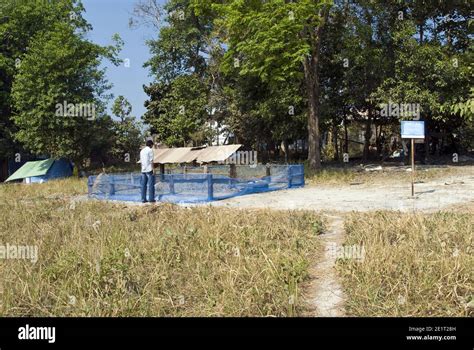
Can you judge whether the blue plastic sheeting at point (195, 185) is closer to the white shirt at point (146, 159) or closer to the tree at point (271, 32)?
the white shirt at point (146, 159)

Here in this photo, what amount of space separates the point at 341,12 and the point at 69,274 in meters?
23.9

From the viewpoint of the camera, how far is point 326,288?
5445mm

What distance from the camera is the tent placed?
28.2 metres

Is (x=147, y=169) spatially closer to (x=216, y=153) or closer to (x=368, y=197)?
(x=216, y=153)

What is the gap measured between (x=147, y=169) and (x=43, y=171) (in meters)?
18.2

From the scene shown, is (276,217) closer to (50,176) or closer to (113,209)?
(113,209)

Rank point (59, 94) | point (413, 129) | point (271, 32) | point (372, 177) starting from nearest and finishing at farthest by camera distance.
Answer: point (413, 129) → point (271, 32) → point (372, 177) → point (59, 94)

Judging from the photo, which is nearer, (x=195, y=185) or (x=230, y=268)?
(x=230, y=268)

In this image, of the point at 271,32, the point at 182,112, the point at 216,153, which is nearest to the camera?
the point at 216,153

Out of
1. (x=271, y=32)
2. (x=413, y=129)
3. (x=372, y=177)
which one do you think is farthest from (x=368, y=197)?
(x=271, y=32)

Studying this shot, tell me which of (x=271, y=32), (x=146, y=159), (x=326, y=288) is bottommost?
(x=326, y=288)

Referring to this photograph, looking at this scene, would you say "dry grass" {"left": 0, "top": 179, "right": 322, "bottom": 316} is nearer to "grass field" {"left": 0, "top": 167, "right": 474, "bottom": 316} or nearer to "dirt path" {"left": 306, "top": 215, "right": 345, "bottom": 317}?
"grass field" {"left": 0, "top": 167, "right": 474, "bottom": 316}
